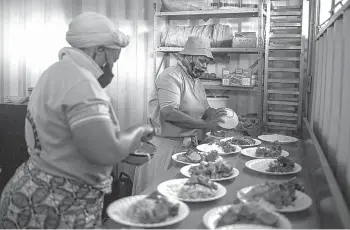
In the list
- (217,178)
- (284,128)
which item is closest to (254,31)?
(284,128)

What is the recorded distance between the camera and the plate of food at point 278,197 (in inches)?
66.1

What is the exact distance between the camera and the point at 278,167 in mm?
2350

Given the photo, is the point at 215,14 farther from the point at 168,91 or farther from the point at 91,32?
the point at 91,32

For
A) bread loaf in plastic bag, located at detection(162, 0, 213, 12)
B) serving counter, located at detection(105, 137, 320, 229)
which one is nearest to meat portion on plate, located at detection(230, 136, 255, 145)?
serving counter, located at detection(105, 137, 320, 229)

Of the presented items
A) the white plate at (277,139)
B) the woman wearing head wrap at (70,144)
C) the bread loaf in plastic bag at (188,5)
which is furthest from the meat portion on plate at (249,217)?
the bread loaf in plastic bag at (188,5)

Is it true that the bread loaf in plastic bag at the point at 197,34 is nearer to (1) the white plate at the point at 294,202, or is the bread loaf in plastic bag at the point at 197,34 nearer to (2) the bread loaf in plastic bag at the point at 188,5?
(2) the bread loaf in plastic bag at the point at 188,5

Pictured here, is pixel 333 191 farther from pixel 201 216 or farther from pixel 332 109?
pixel 332 109

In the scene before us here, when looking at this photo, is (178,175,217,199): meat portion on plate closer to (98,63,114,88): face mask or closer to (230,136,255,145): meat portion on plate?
(98,63,114,88): face mask

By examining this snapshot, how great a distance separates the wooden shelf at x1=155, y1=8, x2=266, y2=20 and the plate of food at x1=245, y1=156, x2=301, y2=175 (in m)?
2.24

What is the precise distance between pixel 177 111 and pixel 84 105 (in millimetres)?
1728

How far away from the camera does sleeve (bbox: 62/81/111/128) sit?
60.2 inches

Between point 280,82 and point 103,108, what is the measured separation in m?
2.97

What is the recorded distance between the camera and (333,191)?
160 centimetres

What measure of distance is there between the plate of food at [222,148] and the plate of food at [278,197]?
42.1 inches
